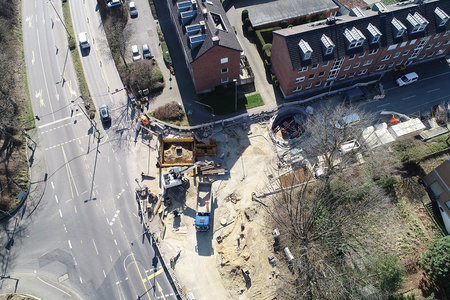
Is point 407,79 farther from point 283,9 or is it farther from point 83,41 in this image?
point 83,41

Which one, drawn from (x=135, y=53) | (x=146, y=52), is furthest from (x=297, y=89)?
(x=135, y=53)

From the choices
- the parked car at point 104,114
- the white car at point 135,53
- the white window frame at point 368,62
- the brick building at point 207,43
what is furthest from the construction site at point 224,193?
the white car at point 135,53

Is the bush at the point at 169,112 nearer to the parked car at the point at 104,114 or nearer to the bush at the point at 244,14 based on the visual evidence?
the parked car at the point at 104,114

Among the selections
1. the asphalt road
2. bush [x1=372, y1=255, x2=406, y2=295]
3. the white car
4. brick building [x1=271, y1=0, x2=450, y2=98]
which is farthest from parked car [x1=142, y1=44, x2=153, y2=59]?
bush [x1=372, y1=255, x2=406, y2=295]

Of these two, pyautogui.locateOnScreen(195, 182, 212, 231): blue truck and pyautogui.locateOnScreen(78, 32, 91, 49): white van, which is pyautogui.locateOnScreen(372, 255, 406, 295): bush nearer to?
pyautogui.locateOnScreen(195, 182, 212, 231): blue truck

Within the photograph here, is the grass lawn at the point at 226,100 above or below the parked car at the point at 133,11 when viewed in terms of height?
below

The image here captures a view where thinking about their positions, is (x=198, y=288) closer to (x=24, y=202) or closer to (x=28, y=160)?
(x=24, y=202)
